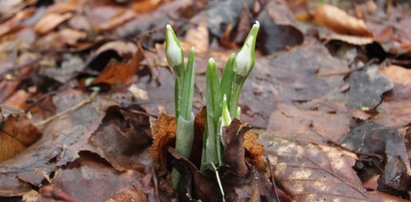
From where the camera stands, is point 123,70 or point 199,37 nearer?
point 123,70

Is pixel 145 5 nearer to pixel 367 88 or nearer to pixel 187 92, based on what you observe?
pixel 367 88

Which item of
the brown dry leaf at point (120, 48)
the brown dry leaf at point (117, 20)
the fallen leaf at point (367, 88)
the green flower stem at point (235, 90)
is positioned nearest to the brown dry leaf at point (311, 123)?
the fallen leaf at point (367, 88)

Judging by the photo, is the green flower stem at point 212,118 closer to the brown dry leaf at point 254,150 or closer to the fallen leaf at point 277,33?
the brown dry leaf at point 254,150

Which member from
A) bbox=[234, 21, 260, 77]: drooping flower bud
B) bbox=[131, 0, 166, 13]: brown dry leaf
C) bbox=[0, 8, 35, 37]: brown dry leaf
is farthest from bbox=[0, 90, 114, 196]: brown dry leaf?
bbox=[0, 8, 35, 37]: brown dry leaf

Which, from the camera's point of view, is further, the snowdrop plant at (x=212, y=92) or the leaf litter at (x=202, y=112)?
the leaf litter at (x=202, y=112)

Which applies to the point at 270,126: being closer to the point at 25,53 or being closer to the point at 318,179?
the point at 318,179

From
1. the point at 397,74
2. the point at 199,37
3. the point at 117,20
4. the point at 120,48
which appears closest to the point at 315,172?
the point at 397,74
